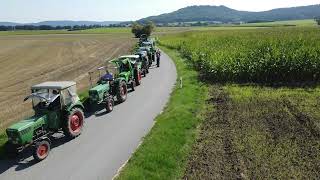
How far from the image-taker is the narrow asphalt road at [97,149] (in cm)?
1226

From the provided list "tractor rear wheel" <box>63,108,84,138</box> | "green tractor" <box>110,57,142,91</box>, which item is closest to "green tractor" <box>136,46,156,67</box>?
"green tractor" <box>110,57,142,91</box>

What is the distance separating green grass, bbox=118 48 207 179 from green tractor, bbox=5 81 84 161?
2.97 meters

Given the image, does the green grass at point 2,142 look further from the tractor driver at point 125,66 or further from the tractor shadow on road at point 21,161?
the tractor driver at point 125,66

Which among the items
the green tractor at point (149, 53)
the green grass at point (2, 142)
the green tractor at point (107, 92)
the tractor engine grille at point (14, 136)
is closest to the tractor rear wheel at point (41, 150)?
the tractor engine grille at point (14, 136)

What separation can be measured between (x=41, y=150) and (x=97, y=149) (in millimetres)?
1976

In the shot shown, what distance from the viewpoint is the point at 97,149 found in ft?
46.8

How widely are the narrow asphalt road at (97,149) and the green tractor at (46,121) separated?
1.53 feet

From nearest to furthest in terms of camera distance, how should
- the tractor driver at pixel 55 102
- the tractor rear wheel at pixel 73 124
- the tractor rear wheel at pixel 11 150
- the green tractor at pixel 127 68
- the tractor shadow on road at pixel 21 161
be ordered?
the tractor shadow on road at pixel 21 161, the tractor rear wheel at pixel 11 150, the tractor driver at pixel 55 102, the tractor rear wheel at pixel 73 124, the green tractor at pixel 127 68

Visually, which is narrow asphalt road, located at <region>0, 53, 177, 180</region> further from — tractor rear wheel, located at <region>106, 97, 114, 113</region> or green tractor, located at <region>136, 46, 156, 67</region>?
green tractor, located at <region>136, 46, 156, 67</region>

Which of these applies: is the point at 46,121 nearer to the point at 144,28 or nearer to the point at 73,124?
the point at 73,124

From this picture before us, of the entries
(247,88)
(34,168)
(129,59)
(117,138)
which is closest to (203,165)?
(117,138)

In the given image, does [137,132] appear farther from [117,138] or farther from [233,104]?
[233,104]

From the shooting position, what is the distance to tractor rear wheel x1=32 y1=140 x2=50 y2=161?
42.7 ft

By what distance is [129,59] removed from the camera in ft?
84.9
